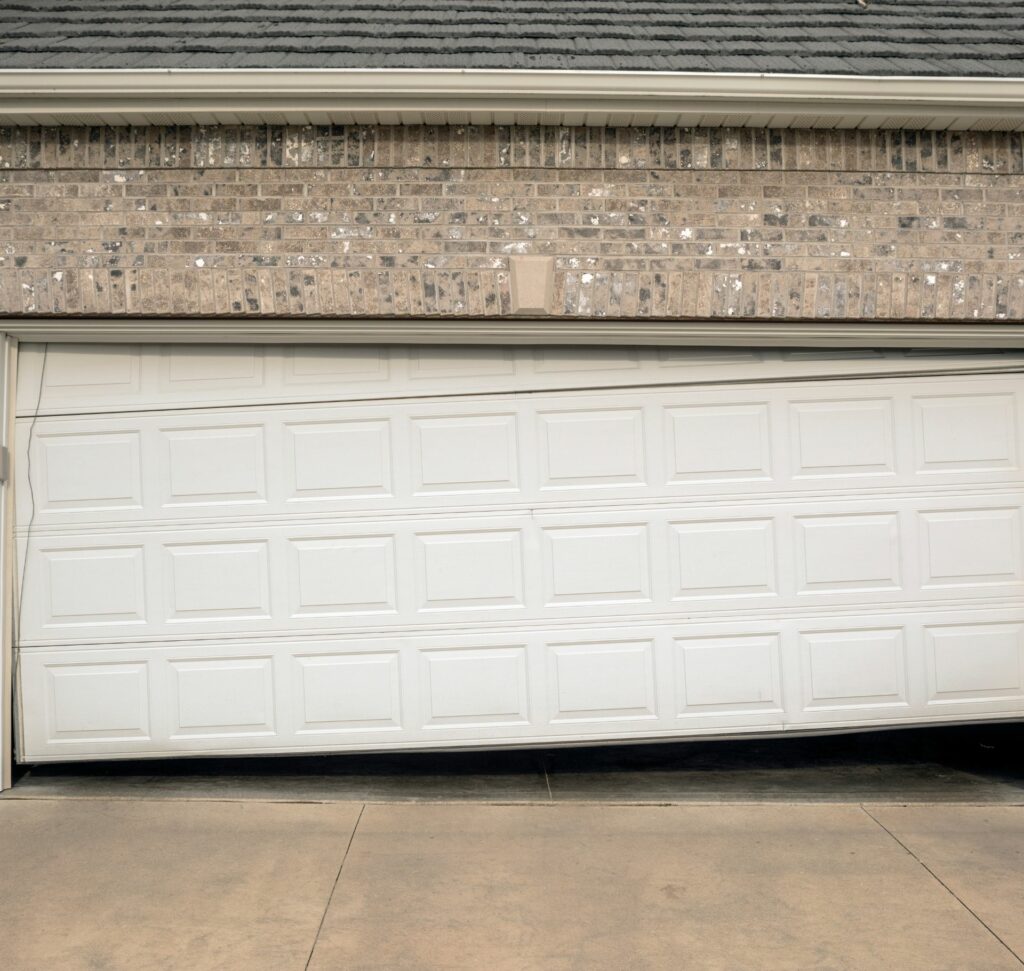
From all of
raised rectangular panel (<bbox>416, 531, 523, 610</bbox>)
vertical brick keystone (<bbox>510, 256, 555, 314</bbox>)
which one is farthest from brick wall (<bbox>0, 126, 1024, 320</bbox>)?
raised rectangular panel (<bbox>416, 531, 523, 610</bbox>)

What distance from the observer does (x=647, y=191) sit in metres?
5.24

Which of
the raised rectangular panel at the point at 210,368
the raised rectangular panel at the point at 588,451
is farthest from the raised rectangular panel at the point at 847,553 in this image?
the raised rectangular panel at the point at 210,368

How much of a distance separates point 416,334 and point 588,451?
3.62ft

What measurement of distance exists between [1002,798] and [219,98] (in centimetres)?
526

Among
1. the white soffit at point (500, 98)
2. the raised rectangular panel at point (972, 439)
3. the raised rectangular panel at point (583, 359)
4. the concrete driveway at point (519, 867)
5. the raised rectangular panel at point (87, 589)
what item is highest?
the white soffit at point (500, 98)

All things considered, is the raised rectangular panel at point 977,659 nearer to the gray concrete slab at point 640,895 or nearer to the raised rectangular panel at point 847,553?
the raised rectangular panel at point 847,553

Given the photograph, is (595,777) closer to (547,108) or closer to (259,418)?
(259,418)

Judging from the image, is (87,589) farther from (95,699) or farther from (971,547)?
(971,547)

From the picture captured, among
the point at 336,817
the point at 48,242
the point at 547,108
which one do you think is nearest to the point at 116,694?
the point at 336,817

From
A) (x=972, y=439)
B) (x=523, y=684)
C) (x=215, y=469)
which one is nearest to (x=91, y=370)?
(x=215, y=469)

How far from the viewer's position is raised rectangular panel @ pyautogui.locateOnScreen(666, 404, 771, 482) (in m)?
5.50

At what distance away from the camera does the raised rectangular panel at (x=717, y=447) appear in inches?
217

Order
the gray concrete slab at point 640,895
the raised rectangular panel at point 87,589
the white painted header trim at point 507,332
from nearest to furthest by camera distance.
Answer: the gray concrete slab at point 640,895 < the white painted header trim at point 507,332 < the raised rectangular panel at point 87,589

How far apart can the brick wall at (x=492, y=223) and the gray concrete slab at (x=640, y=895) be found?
8.22 ft
